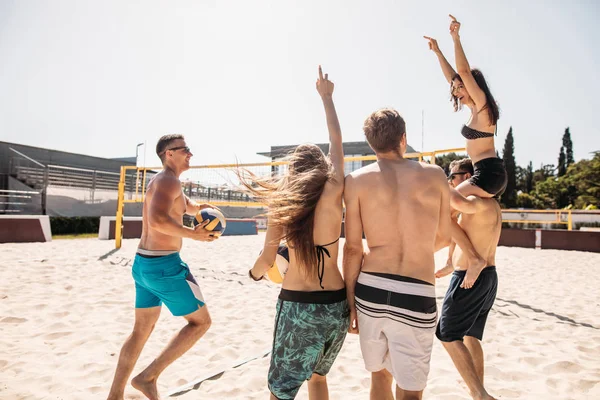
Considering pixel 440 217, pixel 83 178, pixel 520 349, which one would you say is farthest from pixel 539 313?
pixel 83 178

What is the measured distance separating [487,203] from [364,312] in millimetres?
1120

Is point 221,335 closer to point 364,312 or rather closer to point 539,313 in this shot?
point 364,312

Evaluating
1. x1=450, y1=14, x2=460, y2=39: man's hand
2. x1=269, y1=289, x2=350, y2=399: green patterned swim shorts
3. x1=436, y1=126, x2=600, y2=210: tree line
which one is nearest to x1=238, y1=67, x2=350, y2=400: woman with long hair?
x1=269, y1=289, x2=350, y2=399: green patterned swim shorts

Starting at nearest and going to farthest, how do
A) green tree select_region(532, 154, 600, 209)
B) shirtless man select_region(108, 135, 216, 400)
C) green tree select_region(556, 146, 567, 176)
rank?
shirtless man select_region(108, 135, 216, 400) < green tree select_region(532, 154, 600, 209) < green tree select_region(556, 146, 567, 176)

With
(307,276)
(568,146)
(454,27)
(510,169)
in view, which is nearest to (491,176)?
(454,27)

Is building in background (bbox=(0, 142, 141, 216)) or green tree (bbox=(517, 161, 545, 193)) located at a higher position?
green tree (bbox=(517, 161, 545, 193))

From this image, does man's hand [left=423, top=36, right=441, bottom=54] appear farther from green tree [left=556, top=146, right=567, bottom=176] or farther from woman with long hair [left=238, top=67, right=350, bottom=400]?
green tree [left=556, top=146, right=567, bottom=176]

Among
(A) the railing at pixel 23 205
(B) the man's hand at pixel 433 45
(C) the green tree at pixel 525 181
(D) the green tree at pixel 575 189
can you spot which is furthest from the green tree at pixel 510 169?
(B) the man's hand at pixel 433 45

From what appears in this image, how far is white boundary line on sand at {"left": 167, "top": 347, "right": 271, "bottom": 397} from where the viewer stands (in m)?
2.30

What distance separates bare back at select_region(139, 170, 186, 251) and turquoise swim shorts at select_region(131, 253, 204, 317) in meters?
0.09

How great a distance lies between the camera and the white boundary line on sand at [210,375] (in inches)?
90.7

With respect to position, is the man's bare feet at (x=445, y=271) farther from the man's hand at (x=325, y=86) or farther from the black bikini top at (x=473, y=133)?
the man's hand at (x=325, y=86)

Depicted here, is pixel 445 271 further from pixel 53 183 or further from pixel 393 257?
pixel 53 183

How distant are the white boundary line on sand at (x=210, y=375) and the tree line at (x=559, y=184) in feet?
79.7
